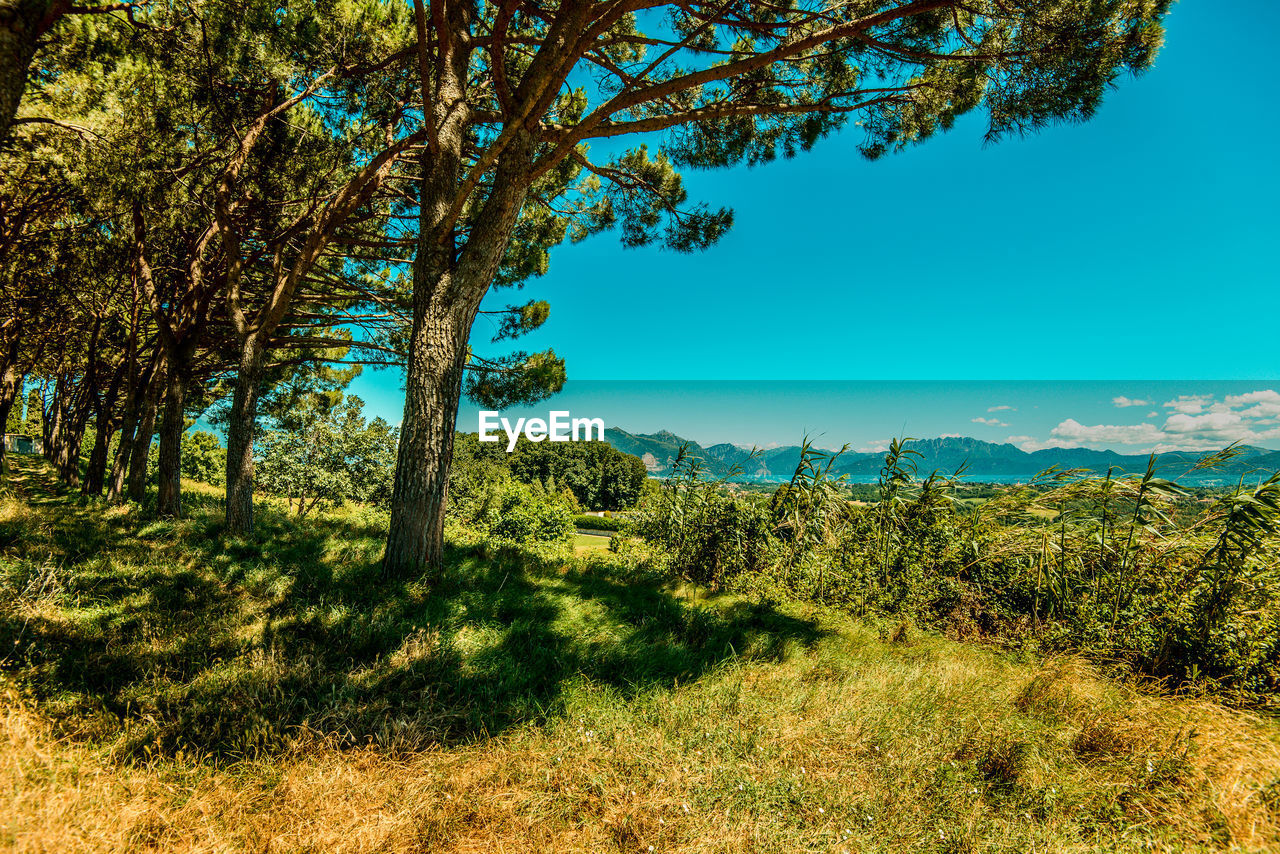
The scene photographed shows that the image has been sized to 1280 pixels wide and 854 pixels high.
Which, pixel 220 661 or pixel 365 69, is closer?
pixel 220 661

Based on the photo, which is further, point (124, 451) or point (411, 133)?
point (124, 451)

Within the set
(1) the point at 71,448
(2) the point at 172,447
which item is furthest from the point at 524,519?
(1) the point at 71,448

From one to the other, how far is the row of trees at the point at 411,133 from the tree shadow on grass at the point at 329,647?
2.90 feet

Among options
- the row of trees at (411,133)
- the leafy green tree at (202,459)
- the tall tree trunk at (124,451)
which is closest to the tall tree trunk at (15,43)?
the row of trees at (411,133)

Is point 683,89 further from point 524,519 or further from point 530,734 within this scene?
point 524,519

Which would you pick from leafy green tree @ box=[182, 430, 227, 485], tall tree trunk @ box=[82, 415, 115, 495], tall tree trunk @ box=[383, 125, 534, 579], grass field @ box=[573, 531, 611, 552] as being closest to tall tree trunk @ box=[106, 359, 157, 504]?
tall tree trunk @ box=[82, 415, 115, 495]

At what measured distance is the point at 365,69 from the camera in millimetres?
6145

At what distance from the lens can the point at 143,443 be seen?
9.73m

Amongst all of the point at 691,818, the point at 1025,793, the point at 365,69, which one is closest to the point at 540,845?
the point at 691,818

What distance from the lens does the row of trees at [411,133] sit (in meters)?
4.32

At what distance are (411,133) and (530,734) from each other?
816cm

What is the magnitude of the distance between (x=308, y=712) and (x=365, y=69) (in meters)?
7.26

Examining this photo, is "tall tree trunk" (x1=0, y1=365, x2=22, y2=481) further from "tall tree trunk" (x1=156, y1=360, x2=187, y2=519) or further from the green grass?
the green grass

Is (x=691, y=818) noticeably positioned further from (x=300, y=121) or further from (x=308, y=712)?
(x=300, y=121)
